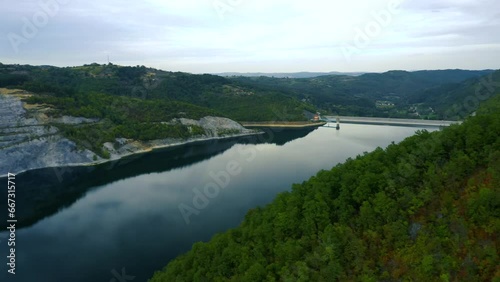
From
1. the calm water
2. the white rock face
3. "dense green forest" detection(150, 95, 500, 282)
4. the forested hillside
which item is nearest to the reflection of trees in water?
the calm water

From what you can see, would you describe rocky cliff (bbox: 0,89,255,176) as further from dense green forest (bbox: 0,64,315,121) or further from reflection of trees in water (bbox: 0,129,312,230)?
dense green forest (bbox: 0,64,315,121)

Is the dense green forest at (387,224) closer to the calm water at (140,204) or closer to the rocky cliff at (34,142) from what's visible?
the calm water at (140,204)

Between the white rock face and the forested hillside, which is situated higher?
the forested hillside

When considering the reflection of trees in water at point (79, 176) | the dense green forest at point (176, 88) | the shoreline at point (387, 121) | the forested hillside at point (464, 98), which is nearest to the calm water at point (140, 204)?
the reflection of trees in water at point (79, 176)

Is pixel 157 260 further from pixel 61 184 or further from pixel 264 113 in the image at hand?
pixel 264 113

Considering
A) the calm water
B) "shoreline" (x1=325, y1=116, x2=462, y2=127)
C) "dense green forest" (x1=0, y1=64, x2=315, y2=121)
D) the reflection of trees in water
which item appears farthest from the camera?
"dense green forest" (x1=0, y1=64, x2=315, y2=121)

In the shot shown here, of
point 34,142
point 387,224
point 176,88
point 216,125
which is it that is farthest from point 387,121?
point 387,224

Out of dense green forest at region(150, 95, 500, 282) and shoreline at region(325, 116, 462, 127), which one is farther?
shoreline at region(325, 116, 462, 127)
